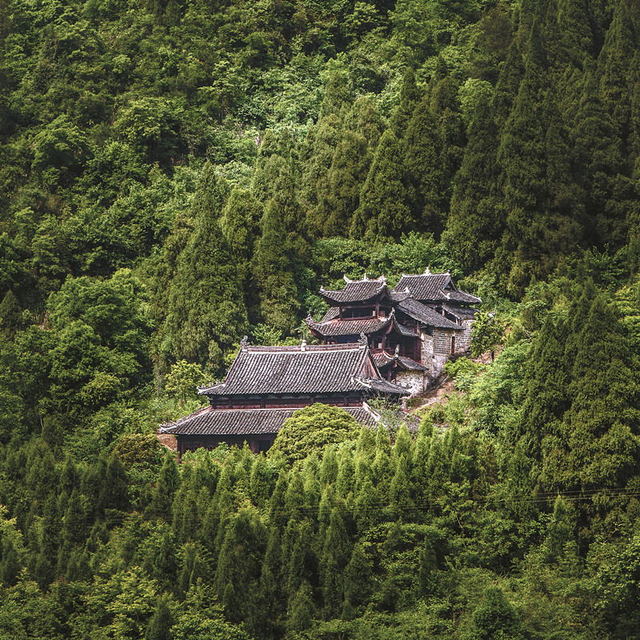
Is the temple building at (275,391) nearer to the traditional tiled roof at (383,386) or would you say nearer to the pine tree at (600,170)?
the traditional tiled roof at (383,386)

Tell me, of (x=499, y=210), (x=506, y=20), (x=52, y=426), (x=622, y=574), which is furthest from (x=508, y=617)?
(x=506, y=20)

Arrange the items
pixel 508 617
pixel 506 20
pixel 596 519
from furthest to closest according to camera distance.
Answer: pixel 506 20 < pixel 596 519 < pixel 508 617

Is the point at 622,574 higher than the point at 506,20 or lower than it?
lower

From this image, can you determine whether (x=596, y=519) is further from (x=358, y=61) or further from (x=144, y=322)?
(x=358, y=61)

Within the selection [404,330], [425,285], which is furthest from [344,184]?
[404,330]

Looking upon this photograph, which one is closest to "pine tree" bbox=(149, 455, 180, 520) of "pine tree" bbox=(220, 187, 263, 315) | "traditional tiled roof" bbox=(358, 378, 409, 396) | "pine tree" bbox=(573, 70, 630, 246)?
"traditional tiled roof" bbox=(358, 378, 409, 396)

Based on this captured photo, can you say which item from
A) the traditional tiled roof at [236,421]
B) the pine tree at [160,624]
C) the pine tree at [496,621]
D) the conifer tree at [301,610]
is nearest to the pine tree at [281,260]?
the traditional tiled roof at [236,421]

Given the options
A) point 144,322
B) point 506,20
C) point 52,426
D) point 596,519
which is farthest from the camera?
point 506,20
